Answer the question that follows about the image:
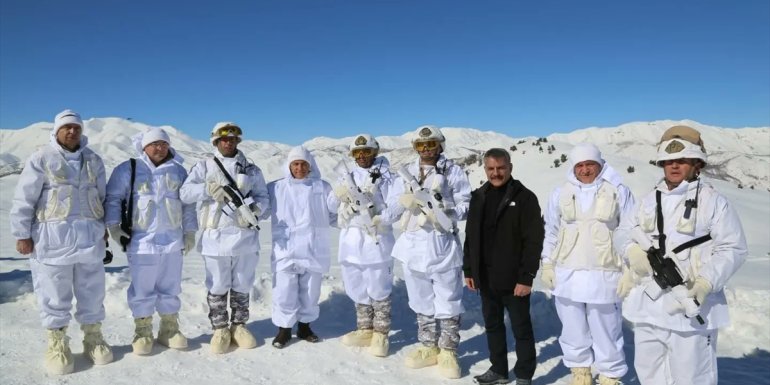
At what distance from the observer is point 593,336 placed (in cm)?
386

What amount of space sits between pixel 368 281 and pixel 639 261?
8.67 ft

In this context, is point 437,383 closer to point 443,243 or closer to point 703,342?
point 443,243

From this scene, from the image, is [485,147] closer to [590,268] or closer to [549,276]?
[549,276]

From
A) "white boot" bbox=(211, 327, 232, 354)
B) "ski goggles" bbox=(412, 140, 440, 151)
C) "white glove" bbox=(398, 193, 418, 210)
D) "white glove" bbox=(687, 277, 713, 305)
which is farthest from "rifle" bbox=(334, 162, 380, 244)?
"white glove" bbox=(687, 277, 713, 305)

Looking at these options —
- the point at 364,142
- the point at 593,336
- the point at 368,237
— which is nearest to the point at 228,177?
the point at 364,142

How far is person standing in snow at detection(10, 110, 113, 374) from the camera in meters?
4.26

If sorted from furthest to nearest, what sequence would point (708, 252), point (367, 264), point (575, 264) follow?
point (367, 264), point (575, 264), point (708, 252)

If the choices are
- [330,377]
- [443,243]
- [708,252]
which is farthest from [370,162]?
[708,252]

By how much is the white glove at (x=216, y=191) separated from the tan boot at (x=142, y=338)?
1.38 meters

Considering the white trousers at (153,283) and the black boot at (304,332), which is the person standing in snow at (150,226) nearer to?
the white trousers at (153,283)

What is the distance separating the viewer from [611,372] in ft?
12.4

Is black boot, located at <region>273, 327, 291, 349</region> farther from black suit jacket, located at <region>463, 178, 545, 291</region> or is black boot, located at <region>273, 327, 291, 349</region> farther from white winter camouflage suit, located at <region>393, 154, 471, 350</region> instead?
black suit jacket, located at <region>463, 178, 545, 291</region>

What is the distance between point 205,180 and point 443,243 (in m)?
2.39

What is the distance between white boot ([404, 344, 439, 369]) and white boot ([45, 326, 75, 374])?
3091 mm
